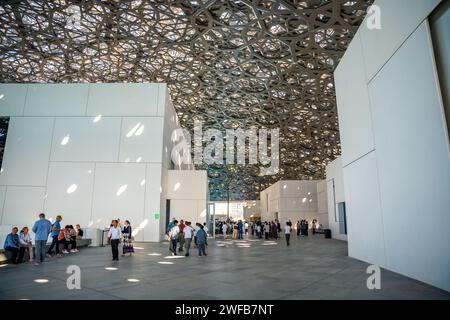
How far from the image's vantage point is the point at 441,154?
18.4ft

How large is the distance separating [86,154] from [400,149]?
1787 centimetres

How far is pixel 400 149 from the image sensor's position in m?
7.29

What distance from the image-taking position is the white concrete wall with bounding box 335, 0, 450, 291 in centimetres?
582

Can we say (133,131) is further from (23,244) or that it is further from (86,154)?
(23,244)

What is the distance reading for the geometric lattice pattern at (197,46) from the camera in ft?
71.2

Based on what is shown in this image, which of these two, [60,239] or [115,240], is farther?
[60,239]

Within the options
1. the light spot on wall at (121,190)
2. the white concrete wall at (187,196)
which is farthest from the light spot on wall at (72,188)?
the white concrete wall at (187,196)

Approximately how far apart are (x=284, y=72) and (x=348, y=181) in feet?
67.9

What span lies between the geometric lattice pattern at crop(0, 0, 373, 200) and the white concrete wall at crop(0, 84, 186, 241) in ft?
24.5

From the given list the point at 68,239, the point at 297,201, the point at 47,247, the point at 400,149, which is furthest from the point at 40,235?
the point at 297,201

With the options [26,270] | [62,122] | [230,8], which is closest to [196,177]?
[62,122]

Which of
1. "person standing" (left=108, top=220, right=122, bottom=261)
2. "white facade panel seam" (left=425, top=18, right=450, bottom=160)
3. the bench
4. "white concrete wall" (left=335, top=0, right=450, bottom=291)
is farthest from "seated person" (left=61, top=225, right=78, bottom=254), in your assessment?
"white facade panel seam" (left=425, top=18, right=450, bottom=160)

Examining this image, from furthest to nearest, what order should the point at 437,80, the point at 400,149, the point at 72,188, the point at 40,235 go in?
the point at 72,188
the point at 40,235
the point at 400,149
the point at 437,80

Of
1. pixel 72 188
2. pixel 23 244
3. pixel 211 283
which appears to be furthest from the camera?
pixel 72 188
